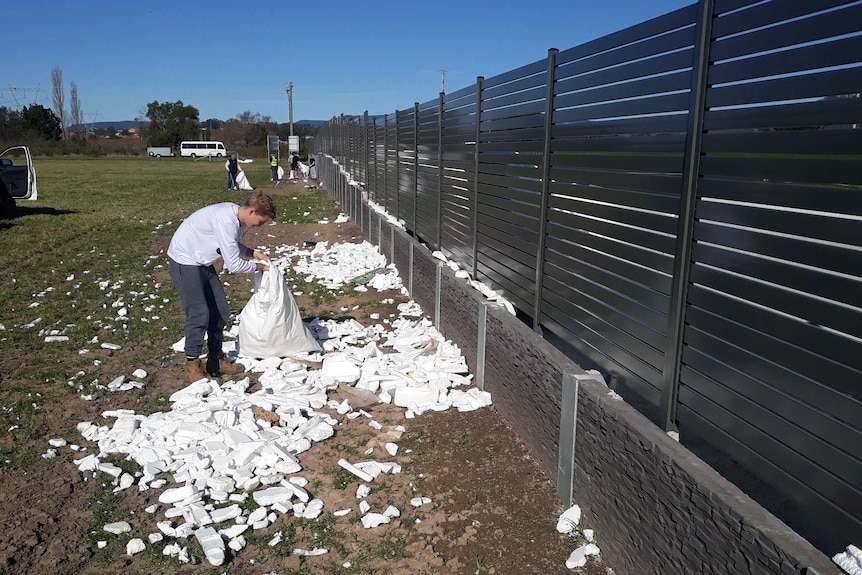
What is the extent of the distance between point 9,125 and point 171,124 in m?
20.2

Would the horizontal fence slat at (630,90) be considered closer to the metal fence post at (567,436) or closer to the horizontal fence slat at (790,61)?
the horizontal fence slat at (790,61)

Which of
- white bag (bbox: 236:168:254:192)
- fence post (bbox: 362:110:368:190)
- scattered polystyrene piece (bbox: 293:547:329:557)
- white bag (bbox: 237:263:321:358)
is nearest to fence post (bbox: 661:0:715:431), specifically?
scattered polystyrene piece (bbox: 293:547:329:557)

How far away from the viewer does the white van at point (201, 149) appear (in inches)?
3223

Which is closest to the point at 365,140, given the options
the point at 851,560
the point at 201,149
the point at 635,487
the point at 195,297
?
the point at 195,297

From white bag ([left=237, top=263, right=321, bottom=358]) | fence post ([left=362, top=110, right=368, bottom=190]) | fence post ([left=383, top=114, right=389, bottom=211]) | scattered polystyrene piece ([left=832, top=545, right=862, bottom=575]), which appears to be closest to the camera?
scattered polystyrene piece ([left=832, top=545, right=862, bottom=575])

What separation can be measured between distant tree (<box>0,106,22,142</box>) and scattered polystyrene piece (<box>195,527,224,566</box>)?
278 ft

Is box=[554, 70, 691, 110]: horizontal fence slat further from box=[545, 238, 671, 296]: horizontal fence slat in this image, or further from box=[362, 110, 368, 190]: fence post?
box=[362, 110, 368, 190]: fence post

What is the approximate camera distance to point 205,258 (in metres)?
5.96

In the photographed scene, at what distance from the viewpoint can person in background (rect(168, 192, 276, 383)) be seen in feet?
19.5

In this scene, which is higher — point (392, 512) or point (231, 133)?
point (231, 133)

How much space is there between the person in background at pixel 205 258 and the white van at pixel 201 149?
262 ft

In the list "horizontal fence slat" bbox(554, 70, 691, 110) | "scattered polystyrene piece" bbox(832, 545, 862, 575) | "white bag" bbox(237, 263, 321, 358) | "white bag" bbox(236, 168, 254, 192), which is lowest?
"white bag" bbox(236, 168, 254, 192)

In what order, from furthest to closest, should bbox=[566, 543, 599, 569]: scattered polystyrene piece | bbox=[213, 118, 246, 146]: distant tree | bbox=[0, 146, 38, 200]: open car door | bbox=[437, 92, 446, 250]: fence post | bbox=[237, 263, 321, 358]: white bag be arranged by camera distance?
bbox=[213, 118, 246, 146]: distant tree
bbox=[0, 146, 38, 200]: open car door
bbox=[437, 92, 446, 250]: fence post
bbox=[237, 263, 321, 358]: white bag
bbox=[566, 543, 599, 569]: scattered polystyrene piece

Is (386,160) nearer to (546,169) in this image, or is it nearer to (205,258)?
(205,258)
